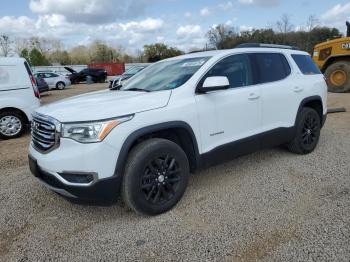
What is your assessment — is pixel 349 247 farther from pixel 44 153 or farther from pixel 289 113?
pixel 44 153

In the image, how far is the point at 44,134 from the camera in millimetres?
3254

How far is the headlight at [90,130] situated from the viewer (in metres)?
2.94

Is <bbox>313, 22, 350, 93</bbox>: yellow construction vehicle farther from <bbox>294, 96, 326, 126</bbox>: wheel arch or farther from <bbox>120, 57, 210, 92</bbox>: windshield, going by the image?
<bbox>120, 57, 210, 92</bbox>: windshield

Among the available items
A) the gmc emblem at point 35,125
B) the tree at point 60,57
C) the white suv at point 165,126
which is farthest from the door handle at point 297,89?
the tree at point 60,57

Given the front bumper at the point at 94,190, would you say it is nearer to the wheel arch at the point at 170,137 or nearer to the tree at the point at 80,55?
the wheel arch at the point at 170,137

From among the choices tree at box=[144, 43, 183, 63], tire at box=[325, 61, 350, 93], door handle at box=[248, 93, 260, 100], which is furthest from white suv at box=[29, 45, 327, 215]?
tree at box=[144, 43, 183, 63]

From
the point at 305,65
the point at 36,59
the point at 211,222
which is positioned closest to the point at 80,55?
the point at 36,59

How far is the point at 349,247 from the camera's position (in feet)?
9.01

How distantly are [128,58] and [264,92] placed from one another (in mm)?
83331

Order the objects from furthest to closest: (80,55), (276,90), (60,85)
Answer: (80,55) → (60,85) → (276,90)

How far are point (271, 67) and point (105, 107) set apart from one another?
2.59m

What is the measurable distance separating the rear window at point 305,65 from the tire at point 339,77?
319 inches

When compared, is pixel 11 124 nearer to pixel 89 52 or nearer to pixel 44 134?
pixel 44 134

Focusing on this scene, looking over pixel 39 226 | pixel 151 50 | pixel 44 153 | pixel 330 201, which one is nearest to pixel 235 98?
pixel 330 201
